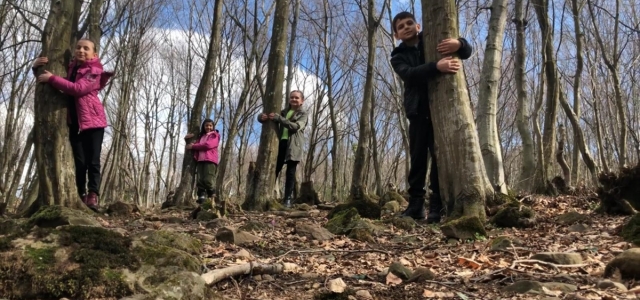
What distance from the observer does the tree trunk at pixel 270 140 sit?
6.30m

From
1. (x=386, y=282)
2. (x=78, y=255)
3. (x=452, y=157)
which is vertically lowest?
(x=386, y=282)

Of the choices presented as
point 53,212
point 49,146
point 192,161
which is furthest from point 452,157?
point 192,161

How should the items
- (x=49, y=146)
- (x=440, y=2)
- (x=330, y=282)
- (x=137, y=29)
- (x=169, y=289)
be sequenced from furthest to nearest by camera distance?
(x=137, y=29) → (x=49, y=146) → (x=440, y=2) → (x=330, y=282) → (x=169, y=289)

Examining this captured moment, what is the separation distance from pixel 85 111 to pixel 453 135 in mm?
3615

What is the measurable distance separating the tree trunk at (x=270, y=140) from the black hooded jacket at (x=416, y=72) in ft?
7.36

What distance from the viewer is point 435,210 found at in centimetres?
462

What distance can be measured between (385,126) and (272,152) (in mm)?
18995

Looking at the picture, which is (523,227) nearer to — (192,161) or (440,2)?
(440,2)

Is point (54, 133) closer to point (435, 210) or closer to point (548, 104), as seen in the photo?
point (435, 210)

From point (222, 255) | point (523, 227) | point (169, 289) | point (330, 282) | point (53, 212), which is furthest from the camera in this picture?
point (523, 227)

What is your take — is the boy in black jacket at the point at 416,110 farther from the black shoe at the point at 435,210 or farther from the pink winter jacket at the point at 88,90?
the pink winter jacket at the point at 88,90

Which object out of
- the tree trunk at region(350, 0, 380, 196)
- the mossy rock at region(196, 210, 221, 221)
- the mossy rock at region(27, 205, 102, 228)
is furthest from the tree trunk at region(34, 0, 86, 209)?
the tree trunk at region(350, 0, 380, 196)

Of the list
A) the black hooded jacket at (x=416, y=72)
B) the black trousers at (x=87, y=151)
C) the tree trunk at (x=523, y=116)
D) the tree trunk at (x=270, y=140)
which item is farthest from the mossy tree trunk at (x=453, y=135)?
the tree trunk at (x=523, y=116)

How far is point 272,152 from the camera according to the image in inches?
251
